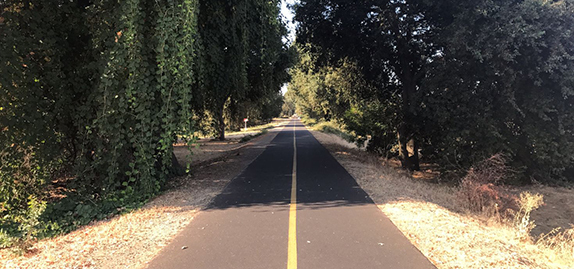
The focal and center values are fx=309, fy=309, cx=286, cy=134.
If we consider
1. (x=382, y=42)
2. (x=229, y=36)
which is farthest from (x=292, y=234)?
(x=382, y=42)

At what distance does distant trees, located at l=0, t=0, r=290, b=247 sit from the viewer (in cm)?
568

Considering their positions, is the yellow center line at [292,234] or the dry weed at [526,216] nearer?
the yellow center line at [292,234]

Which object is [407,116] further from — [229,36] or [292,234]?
A: [292,234]

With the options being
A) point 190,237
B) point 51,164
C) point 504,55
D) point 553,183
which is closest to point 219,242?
point 190,237

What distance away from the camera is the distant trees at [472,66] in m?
9.17

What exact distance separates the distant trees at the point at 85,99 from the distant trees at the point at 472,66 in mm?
8109

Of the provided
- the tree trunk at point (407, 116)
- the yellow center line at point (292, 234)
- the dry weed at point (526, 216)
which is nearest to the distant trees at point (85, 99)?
the yellow center line at point (292, 234)

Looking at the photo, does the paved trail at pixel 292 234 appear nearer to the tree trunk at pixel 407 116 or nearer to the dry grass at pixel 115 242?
the dry grass at pixel 115 242

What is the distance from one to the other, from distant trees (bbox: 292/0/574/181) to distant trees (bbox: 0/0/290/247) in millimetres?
8109

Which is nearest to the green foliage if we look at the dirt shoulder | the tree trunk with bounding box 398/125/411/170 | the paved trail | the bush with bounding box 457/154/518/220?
the dirt shoulder

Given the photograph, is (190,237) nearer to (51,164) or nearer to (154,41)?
(154,41)

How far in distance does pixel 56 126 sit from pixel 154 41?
10.7 ft

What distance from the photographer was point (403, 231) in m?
5.13

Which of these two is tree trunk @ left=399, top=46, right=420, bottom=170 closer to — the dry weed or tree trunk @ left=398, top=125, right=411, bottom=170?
tree trunk @ left=398, top=125, right=411, bottom=170
